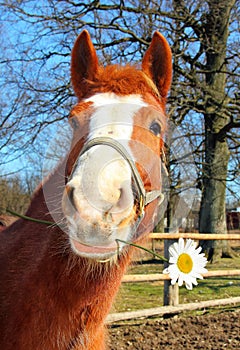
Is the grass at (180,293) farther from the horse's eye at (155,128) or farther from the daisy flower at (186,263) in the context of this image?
the horse's eye at (155,128)

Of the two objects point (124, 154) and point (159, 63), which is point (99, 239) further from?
point (159, 63)

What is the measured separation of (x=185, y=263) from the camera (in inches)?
99.7

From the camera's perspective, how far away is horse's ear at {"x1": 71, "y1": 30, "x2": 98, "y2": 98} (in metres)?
2.26

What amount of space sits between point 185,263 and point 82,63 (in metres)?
1.33

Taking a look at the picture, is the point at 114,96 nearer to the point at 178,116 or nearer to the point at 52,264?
the point at 52,264

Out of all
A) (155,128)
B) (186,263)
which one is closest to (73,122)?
(155,128)

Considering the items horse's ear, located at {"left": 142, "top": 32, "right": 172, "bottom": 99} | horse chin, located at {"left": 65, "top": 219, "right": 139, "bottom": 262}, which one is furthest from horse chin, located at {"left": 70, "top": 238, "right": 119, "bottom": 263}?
horse's ear, located at {"left": 142, "top": 32, "right": 172, "bottom": 99}

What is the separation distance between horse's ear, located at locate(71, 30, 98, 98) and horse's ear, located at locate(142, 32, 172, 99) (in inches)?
11.4

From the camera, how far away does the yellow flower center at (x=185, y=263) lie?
252 centimetres

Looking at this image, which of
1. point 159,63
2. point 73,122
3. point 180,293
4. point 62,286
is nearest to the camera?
point 62,286

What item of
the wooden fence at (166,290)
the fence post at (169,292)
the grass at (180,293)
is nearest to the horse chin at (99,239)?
the wooden fence at (166,290)

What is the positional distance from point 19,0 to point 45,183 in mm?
8710

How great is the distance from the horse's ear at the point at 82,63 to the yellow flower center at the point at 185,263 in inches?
45.1

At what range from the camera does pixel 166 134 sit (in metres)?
2.32
